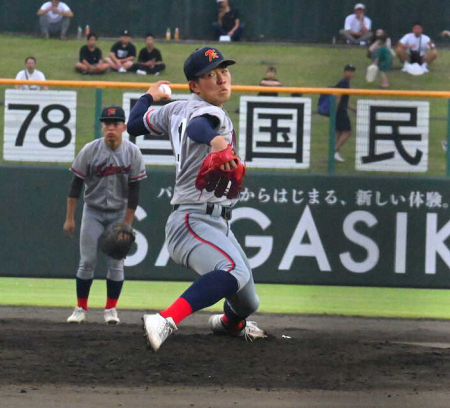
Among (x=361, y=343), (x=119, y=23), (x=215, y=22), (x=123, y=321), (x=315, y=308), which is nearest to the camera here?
(x=361, y=343)

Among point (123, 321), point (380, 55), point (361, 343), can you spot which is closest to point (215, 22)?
point (380, 55)

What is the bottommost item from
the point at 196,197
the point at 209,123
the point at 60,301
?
the point at 60,301

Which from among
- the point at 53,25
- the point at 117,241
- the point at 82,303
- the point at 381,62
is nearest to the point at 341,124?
the point at 381,62

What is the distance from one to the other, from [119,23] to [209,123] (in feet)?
38.8

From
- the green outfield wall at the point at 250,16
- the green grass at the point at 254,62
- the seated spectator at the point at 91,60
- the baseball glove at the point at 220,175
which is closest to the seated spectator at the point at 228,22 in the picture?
the green outfield wall at the point at 250,16

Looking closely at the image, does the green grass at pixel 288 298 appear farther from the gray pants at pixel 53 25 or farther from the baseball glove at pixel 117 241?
the gray pants at pixel 53 25

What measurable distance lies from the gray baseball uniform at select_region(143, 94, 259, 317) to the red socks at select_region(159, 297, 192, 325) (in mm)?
210

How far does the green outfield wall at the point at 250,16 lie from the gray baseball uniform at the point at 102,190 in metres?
5.88

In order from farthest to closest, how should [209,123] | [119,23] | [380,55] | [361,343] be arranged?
[119,23], [380,55], [361,343], [209,123]

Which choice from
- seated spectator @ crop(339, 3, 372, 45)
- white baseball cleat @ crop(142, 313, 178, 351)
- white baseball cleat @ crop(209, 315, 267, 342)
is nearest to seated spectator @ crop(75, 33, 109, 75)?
seated spectator @ crop(339, 3, 372, 45)

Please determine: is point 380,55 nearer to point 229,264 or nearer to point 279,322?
point 279,322

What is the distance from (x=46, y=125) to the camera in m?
8.80

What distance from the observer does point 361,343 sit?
223 inches

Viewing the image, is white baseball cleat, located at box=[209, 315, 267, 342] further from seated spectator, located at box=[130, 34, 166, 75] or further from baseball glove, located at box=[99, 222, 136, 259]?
A: seated spectator, located at box=[130, 34, 166, 75]
